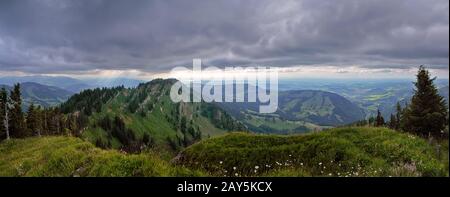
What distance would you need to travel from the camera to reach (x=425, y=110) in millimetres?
26312

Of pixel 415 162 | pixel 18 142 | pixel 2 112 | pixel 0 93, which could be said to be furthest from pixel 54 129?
pixel 415 162

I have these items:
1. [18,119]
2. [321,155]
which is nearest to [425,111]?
[321,155]

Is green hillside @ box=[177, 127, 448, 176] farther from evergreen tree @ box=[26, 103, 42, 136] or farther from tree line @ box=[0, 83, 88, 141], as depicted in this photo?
evergreen tree @ box=[26, 103, 42, 136]

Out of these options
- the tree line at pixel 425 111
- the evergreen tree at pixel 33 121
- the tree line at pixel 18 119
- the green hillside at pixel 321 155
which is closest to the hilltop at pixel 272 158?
the green hillside at pixel 321 155

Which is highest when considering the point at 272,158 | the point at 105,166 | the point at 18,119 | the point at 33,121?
the point at 105,166

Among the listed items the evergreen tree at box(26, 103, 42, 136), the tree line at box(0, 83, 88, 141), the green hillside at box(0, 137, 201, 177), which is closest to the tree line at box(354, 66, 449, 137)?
the green hillside at box(0, 137, 201, 177)

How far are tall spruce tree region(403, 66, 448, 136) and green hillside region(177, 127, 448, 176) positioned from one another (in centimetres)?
841

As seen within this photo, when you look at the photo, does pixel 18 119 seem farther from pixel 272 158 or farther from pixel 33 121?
pixel 272 158

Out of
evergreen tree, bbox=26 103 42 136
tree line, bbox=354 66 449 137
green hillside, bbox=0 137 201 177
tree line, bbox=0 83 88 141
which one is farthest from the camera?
evergreen tree, bbox=26 103 42 136

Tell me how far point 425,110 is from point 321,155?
1731 centimetres

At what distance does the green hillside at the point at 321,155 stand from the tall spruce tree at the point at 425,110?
8411 mm

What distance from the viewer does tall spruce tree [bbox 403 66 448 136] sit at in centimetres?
2381
